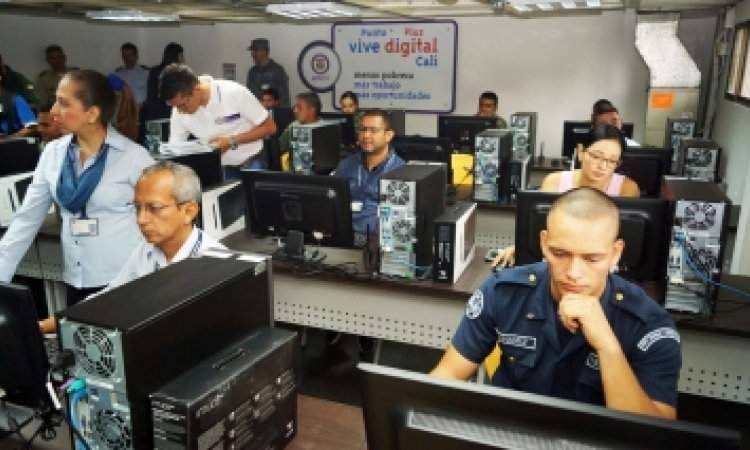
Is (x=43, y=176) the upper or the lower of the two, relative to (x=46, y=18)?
lower

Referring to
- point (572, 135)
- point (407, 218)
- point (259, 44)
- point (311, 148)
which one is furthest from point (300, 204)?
point (259, 44)

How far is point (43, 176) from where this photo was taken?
7.01ft

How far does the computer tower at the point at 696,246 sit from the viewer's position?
186 centimetres

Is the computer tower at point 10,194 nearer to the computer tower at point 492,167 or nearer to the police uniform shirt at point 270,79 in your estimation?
the computer tower at point 492,167

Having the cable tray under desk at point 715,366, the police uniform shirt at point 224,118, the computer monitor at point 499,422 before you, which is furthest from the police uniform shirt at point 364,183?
the computer monitor at point 499,422

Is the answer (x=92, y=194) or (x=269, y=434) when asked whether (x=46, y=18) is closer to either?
(x=92, y=194)

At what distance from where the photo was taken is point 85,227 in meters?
2.18

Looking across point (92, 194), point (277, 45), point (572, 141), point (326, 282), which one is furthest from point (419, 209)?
point (277, 45)

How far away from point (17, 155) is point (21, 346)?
2.38 meters

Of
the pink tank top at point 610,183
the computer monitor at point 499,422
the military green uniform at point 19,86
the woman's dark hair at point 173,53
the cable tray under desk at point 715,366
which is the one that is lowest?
the cable tray under desk at point 715,366

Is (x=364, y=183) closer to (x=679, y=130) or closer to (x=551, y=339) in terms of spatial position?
(x=551, y=339)

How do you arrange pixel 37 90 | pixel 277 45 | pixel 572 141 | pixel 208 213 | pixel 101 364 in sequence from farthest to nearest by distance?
pixel 277 45
pixel 37 90
pixel 572 141
pixel 208 213
pixel 101 364

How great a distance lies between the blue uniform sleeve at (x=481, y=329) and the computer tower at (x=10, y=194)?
250 cm

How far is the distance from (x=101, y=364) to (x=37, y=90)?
7281 mm
